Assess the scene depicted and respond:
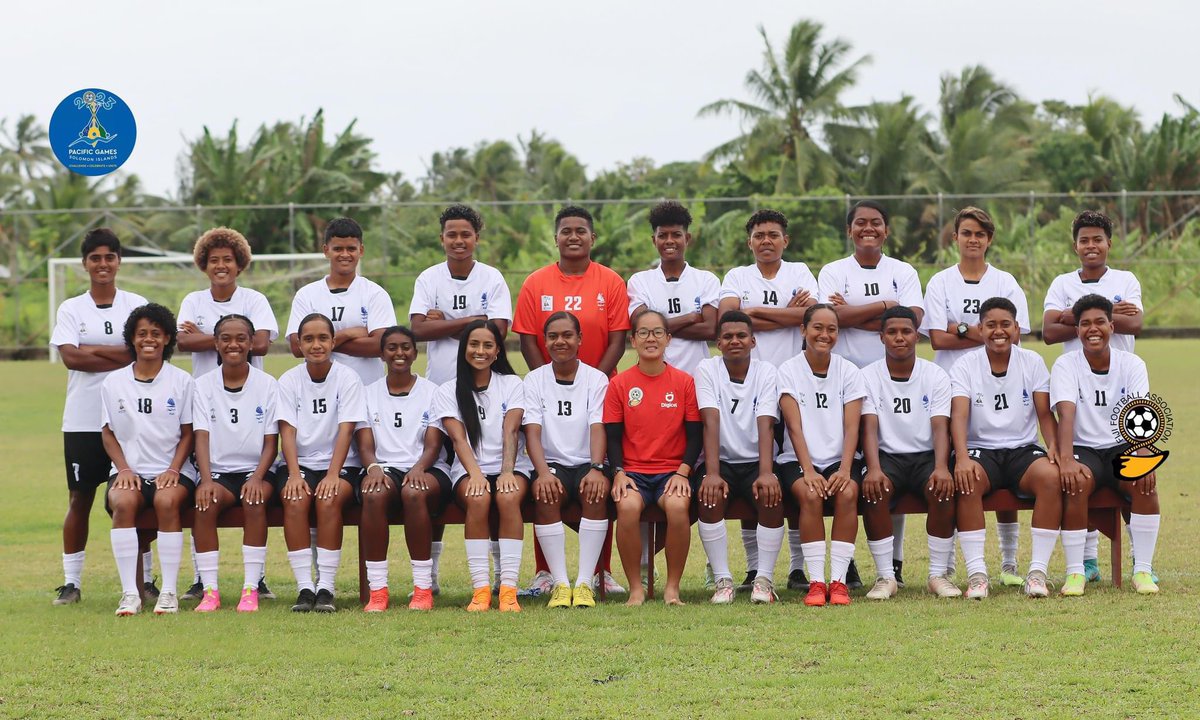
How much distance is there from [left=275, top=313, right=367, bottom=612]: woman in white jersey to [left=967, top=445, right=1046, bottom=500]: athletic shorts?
3.28m

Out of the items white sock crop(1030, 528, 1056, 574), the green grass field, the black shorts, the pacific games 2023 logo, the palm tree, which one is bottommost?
the green grass field

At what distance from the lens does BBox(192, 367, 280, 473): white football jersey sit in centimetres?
752

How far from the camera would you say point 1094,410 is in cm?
739

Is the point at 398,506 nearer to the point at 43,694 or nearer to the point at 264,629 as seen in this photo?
the point at 264,629

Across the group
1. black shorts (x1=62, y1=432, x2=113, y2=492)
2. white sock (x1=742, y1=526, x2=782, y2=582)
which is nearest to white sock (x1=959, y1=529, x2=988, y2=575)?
white sock (x1=742, y1=526, x2=782, y2=582)

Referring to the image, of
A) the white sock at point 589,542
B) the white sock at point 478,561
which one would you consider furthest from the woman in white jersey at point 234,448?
the white sock at point 589,542

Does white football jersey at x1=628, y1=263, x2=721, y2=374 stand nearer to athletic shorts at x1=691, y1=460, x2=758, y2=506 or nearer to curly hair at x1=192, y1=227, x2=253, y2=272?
athletic shorts at x1=691, y1=460, x2=758, y2=506

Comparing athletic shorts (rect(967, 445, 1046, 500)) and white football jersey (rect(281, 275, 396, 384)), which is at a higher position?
white football jersey (rect(281, 275, 396, 384))

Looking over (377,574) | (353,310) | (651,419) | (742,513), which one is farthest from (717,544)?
(353,310)

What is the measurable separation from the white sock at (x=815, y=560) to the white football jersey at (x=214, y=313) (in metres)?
3.19

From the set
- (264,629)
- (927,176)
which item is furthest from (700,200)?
(264,629)

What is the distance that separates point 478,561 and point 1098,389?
3.38m

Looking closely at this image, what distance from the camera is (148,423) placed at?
7.48m

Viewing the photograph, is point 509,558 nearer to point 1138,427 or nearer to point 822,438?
point 822,438
